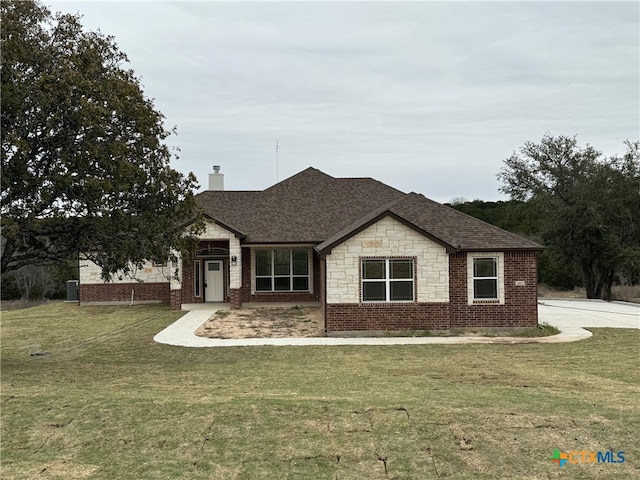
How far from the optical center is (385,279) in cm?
1636

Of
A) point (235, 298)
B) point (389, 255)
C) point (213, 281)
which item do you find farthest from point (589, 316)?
point (213, 281)

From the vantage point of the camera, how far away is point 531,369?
11.1 m

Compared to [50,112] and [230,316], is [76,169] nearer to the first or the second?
[50,112]

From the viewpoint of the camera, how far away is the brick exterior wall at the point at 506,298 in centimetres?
1662

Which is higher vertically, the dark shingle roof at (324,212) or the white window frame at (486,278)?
the dark shingle roof at (324,212)

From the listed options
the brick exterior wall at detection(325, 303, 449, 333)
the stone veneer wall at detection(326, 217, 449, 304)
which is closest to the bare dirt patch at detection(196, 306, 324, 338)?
the brick exterior wall at detection(325, 303, 449, 333)

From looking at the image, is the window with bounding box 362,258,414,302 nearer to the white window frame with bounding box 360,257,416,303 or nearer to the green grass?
the white window frame with bounding box 360,257,416,303

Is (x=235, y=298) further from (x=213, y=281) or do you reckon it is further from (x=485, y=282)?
(x=485, y=282)

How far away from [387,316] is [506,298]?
374cm

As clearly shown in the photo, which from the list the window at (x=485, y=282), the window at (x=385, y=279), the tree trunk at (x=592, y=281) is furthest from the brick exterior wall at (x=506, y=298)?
the tree trunk at (x=592, y=281)

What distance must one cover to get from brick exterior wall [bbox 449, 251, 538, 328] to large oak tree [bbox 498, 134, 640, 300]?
17.8 metres

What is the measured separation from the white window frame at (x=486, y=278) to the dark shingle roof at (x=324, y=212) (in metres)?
0.33

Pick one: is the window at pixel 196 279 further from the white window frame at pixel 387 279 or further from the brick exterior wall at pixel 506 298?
the brick exterior wall at pixel 506 298

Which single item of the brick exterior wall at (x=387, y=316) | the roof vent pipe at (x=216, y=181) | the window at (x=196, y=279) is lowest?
the brick exterior wall at (x=387, y=316)
